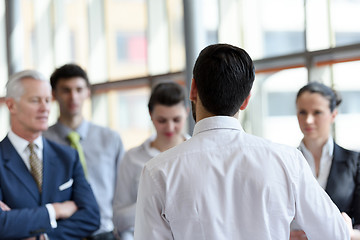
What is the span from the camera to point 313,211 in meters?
1.67

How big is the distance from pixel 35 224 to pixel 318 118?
1.70m

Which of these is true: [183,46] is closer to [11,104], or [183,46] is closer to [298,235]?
[11,104]

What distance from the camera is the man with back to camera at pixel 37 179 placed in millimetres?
2871

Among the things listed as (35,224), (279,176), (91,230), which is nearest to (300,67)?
(91,230)

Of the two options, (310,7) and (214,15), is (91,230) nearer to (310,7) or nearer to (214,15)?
(310,7)

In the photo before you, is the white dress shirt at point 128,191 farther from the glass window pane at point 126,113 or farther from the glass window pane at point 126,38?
the glass window pane at point 126,113

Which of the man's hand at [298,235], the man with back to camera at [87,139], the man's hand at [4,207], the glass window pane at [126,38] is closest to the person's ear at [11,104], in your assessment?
the man's hand at [4,207]

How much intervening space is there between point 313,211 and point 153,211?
51 centimetres

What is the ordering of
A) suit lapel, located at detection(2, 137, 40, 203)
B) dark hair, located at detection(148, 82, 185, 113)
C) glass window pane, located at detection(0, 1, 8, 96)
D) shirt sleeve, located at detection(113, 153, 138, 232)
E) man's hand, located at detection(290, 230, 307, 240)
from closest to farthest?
man's hand, located at detection(290, 230, 307, 240) → suit lapel, located at detection(2, 137, 40, 203) → shirt sleeve, located at detection(113, 153, 138, 232) → dark hair, located at detection(148, 82, 185, 113) → glass window pane, located at detection(0, 1, 8, 96)

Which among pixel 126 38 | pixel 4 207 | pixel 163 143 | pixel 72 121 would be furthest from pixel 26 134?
pixel 126 38

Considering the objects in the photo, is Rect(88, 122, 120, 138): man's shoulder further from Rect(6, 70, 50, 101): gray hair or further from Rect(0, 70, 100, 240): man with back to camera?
Rect(6, 70, 50, 101): gray hair

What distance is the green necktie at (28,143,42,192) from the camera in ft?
9.80

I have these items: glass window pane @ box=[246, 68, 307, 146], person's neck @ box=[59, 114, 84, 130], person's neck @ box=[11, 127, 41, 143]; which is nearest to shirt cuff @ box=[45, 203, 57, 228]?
person's neck @ box=[11, 127, 41, 143]

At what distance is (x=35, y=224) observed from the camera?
2850mm
